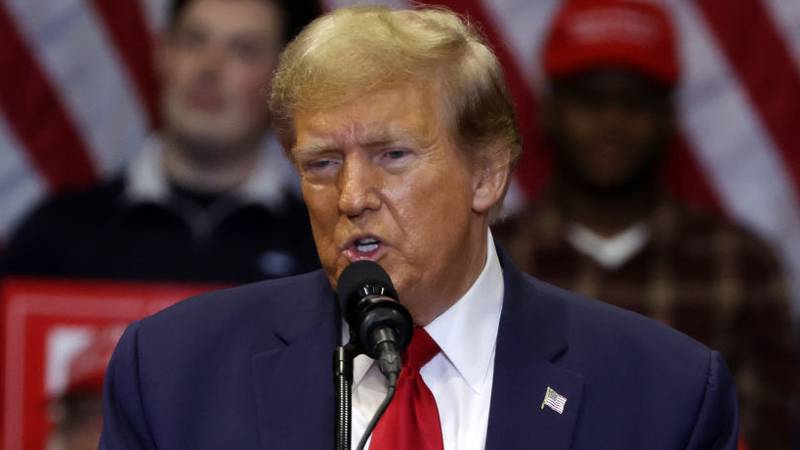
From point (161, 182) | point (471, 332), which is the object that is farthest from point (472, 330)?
point (161, 182)

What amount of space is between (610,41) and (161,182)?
1277mm

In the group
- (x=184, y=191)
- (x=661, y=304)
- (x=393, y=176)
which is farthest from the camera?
(x=184, y=191)

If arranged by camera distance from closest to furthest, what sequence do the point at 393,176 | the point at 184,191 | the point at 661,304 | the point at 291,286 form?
the point at 393,176 < the point at 291,286 < the point at 661,304 < the point at 184,191

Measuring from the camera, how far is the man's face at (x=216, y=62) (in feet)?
15.1

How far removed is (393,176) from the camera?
2459 millimetres

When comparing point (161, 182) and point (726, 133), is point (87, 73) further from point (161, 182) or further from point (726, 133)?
point (726, 133)

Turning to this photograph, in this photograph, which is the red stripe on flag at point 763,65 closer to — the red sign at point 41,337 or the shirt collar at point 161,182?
the shirt collar at point 161,182

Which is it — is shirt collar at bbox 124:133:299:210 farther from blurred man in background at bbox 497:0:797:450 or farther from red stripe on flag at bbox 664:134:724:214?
red stripe on flag at bbox 664:134:724:214

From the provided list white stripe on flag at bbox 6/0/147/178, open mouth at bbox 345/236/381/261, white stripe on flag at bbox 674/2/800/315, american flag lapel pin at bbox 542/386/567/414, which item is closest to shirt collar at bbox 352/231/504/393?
american flag lapel pin at bbox 542/386/567/414

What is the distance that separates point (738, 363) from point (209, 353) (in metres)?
2.08

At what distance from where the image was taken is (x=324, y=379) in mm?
2518

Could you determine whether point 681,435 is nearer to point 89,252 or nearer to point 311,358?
point 311,358

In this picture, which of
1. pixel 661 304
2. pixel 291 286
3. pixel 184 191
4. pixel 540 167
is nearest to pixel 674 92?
pixel 540 167

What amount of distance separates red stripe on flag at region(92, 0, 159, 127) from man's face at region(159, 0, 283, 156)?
0.89 feet
